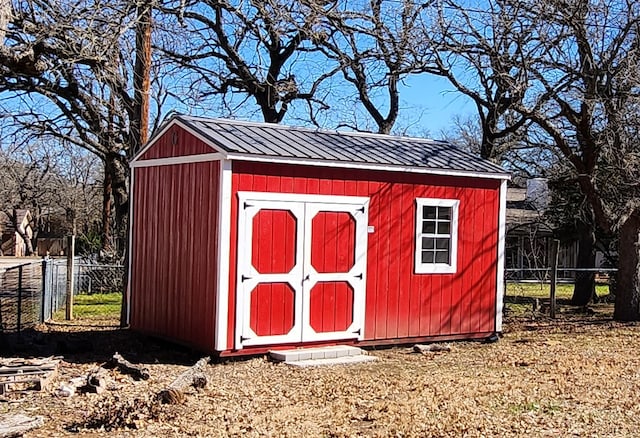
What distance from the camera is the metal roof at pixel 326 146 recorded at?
976cm

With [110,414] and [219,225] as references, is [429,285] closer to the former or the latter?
[219,225]

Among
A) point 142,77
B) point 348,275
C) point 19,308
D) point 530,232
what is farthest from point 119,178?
point 348,275

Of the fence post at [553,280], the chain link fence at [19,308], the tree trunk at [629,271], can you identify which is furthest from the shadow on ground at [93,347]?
the tree trunk at [629,271]

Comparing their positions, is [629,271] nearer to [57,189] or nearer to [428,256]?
[428,256]

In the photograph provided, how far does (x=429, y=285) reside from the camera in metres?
11.2

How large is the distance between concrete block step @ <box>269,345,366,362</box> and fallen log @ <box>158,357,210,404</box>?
93 cm

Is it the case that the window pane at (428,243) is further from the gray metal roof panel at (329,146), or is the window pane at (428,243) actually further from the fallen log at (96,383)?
the fallen log at (96,383)

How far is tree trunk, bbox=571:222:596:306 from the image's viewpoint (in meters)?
19.7

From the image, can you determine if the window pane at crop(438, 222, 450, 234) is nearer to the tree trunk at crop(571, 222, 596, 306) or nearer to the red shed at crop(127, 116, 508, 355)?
the red shed at crop(127, 116, 508, 355)

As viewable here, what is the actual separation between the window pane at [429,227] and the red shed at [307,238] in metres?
0.02

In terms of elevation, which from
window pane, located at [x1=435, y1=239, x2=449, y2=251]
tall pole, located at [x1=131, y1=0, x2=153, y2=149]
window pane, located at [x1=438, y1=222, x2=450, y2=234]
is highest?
tall pole, located at [x1=131, y1=0, x2=153, y2=149]

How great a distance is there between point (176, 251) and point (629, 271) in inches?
351

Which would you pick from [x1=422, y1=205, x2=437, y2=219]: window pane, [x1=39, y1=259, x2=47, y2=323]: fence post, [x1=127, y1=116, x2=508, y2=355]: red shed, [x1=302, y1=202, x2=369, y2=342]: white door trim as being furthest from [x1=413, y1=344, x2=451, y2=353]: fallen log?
[x1=39, y1=259, x2=47, y2=323]: fence post

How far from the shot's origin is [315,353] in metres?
9.71
